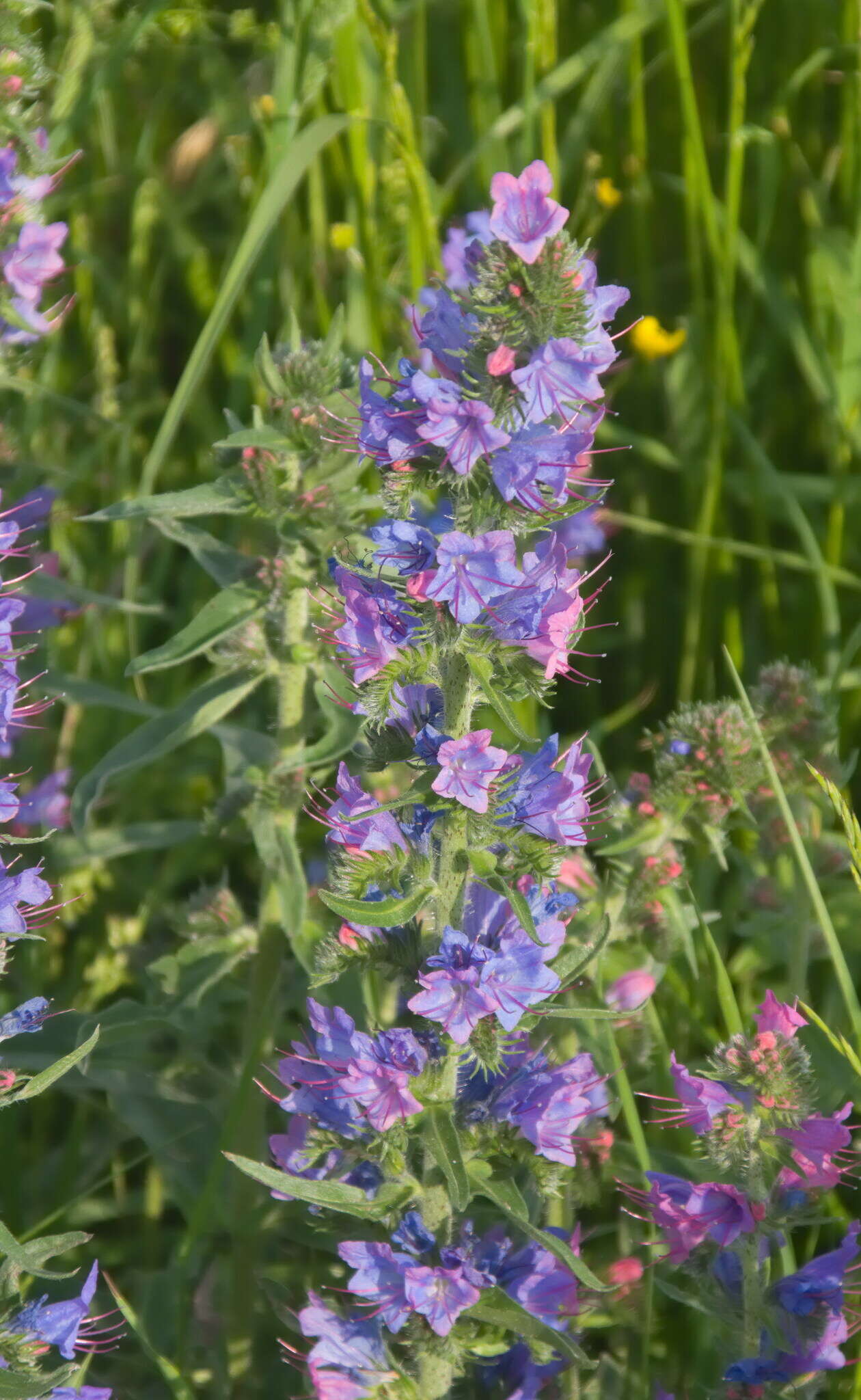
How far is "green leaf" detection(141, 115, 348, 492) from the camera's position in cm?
234

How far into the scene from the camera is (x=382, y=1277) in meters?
1.74

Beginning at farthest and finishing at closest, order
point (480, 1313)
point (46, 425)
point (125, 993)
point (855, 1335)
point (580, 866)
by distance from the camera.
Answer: point (46, 425)
point (125, 993)
point (580, 866)
point (855, 1335)
point (480, 1313)

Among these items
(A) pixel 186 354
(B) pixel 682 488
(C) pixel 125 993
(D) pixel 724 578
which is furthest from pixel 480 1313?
(A) pixel 186 354

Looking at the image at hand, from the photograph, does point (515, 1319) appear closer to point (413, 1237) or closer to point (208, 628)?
point (413, 1237)

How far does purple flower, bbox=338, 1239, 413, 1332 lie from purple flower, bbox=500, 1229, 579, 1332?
0.14 m

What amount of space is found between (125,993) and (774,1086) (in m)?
1.42

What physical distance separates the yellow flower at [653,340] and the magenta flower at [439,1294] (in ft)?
6.83

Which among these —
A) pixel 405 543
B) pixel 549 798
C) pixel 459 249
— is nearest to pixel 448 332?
pixel 405 543

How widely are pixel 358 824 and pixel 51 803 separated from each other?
116 cm

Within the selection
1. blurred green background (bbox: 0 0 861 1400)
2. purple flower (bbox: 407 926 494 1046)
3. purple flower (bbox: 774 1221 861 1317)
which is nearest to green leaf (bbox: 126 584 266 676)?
blurred green background (bbox: 0 0 861 1400)

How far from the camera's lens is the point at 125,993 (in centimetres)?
280

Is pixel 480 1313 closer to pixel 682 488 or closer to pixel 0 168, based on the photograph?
pixel 0 168

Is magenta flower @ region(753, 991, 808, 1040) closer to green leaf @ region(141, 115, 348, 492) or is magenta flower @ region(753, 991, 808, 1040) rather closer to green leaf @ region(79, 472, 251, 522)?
green leaf @ region(79, 472, 251, 522)

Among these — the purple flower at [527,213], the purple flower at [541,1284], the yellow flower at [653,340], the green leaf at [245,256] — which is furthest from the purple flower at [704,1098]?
the yellow flower at [653,340]
